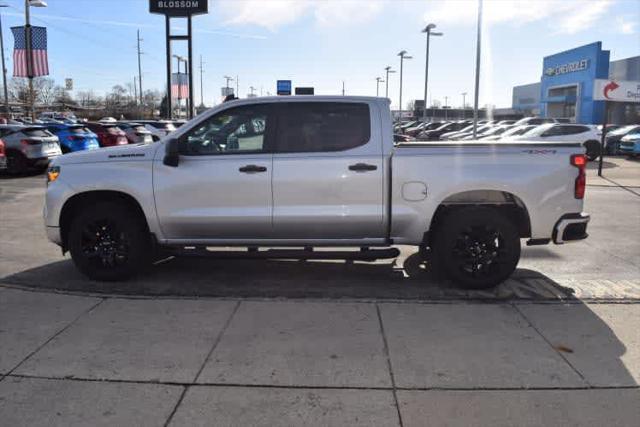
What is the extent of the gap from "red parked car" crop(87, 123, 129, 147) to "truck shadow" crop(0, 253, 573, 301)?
53.7 ft

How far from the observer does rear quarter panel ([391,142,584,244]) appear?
223 inches

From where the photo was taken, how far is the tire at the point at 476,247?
5766mm

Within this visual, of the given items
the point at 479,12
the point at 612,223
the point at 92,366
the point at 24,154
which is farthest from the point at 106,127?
the point at 92,366

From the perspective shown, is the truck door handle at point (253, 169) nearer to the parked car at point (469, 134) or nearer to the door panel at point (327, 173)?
the door panel at point (327, 173)

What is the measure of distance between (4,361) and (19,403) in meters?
0.75

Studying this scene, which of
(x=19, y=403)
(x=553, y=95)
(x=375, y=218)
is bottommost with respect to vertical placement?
(x=19, y=403)

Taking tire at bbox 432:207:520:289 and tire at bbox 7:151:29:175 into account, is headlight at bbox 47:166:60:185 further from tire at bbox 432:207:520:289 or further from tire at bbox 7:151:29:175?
tire at bbox 7:151:29:175

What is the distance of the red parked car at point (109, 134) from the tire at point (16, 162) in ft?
15.7

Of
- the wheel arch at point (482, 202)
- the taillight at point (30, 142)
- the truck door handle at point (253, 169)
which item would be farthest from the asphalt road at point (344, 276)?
the taillight at point (30, 142)

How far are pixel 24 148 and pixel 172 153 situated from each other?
13761mm

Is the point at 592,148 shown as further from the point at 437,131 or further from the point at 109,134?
the point at 109,134

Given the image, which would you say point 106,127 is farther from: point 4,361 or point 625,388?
point 625,388

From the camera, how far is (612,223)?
9953 millimetres

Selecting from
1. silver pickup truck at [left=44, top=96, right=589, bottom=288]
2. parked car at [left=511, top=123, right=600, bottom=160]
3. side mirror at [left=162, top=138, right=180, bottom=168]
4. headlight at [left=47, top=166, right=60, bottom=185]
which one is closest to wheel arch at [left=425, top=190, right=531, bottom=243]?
silver pickup truck at [left=44, top=96, right=589, bottom=288]
